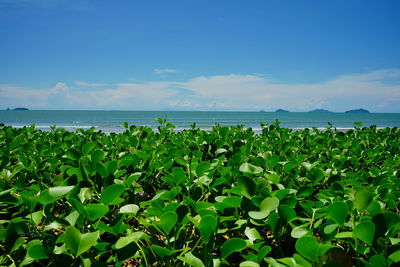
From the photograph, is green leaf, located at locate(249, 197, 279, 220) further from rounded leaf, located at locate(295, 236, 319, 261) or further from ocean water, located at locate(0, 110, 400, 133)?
ocean water, located at locate(0, 110, 400, 133)

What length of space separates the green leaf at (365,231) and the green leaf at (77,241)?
714mm

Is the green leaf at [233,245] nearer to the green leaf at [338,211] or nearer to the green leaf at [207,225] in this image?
the green leaf at [207,225]

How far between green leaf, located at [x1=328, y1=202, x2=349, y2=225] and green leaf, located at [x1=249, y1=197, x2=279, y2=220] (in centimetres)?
17

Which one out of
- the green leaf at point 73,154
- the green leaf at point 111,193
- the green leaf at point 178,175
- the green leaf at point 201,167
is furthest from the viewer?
the green leaf at point 73,154

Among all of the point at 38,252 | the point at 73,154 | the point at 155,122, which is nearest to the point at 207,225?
the point at 38,252

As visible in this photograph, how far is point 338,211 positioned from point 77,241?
2.57 feet

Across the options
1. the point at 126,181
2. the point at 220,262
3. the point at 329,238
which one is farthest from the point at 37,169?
the point at 329,238

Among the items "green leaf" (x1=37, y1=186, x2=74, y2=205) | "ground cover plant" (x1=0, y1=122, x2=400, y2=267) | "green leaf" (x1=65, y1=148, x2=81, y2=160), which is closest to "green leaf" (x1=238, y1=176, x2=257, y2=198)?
"ground cover plant" (x1=0, y1=122, x2=400, y2=267)

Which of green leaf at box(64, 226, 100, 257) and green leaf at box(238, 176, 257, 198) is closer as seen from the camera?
green leaf at box(64, 226, 100, 257)

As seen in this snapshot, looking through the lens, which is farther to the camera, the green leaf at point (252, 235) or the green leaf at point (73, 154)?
the green leaf at point (73, 154)

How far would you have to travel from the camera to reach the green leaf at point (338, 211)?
832mm

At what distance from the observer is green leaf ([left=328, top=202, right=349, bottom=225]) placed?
83 cm

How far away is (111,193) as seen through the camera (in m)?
0.91

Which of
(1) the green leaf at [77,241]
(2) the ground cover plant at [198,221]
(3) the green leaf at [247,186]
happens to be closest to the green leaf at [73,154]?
(2) the ground cover plant at [198,221]
